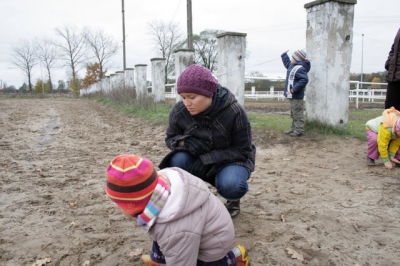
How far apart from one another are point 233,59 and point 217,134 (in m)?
4.82

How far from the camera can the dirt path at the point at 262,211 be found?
2.32m

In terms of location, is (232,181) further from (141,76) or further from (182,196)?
(141,76)

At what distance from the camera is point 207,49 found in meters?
43.0

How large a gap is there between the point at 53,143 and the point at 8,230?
403cm

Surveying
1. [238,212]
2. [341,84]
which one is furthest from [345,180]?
[341,84]

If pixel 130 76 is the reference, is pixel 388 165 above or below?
below

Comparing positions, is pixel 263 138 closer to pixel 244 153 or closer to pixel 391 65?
pixel 391 65

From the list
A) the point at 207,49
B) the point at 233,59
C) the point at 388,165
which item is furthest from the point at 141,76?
the point at 207,49

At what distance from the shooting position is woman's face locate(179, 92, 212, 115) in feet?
7.58

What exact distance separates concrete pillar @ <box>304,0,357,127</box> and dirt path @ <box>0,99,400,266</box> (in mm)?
768

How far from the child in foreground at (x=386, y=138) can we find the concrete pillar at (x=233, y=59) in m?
3.27

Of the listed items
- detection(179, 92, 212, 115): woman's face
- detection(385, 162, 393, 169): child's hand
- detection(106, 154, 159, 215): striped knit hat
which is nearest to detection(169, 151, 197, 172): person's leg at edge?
detection(179, 92, 212, 115): woman's face

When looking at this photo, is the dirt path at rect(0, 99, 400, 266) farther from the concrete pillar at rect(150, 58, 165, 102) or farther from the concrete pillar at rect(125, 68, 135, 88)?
the concrete pillar at rect(125, 68, 135, 88)

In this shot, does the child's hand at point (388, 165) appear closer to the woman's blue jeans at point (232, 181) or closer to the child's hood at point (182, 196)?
the woman's blue jeans at point (232, 181)
